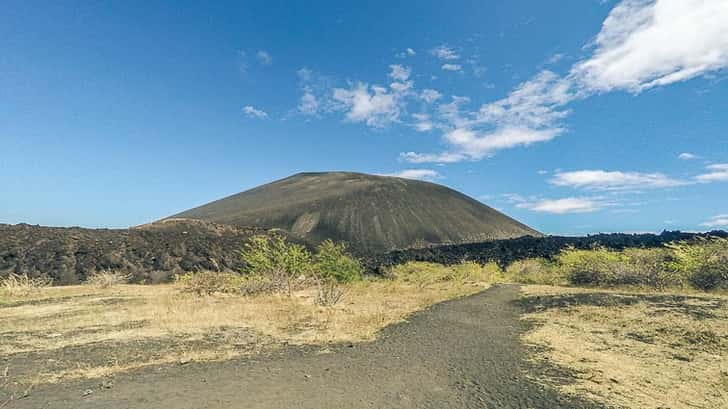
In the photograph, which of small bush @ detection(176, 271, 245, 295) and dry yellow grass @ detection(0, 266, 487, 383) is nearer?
dry yellow grass @ detection(0, 266, 487, 383)

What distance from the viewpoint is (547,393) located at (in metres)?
6.13

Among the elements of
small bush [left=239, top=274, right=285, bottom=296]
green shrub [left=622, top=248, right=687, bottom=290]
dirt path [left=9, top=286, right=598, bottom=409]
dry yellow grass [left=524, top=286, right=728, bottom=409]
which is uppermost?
green shrub [left=622, top=248, right=687, bottom=290]

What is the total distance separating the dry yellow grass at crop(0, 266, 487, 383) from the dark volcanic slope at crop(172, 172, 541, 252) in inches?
1671

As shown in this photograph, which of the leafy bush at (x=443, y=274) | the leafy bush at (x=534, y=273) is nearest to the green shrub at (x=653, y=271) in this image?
the leafy bush at (x=534, y=273)

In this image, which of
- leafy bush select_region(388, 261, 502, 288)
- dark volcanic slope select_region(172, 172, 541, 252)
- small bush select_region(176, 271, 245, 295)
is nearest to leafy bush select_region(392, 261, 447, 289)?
leafy bush select_region(388, 261, 502, 288)

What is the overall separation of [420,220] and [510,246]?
32114mm

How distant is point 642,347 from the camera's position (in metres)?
8.86

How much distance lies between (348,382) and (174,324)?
782 centimetres

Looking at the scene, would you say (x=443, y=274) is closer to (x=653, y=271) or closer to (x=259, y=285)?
(x=653, y=271)

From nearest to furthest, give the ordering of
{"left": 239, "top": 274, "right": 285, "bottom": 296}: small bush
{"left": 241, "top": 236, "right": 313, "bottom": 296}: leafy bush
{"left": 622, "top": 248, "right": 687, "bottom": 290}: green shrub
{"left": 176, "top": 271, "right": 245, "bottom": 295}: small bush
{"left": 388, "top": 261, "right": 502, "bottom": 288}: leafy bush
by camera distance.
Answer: {"left": 622, "top": 248, "right": 687, "bottom": 290}: green shrub, {"left": 239, "top": 274, "right": 285, "bottom": 296}: small bush, {"left": 176, "top": 271, "right": 245, "bottom": 295}: small bush, {"left": 241, "top": 236, "right": 313, "bottom": 296}: leafy bush, {"left": 388, "top": 261, "right": 502, "bottom": 288}: leafy bush

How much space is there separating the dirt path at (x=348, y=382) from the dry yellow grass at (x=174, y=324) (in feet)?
3.52

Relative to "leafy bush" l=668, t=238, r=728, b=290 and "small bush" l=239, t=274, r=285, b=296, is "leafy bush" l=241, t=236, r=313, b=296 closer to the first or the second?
"small bush" l=239, t=274, r=285, b=296

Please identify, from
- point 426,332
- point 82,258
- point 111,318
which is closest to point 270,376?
point 426,332

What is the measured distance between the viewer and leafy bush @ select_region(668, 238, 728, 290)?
17734mm
